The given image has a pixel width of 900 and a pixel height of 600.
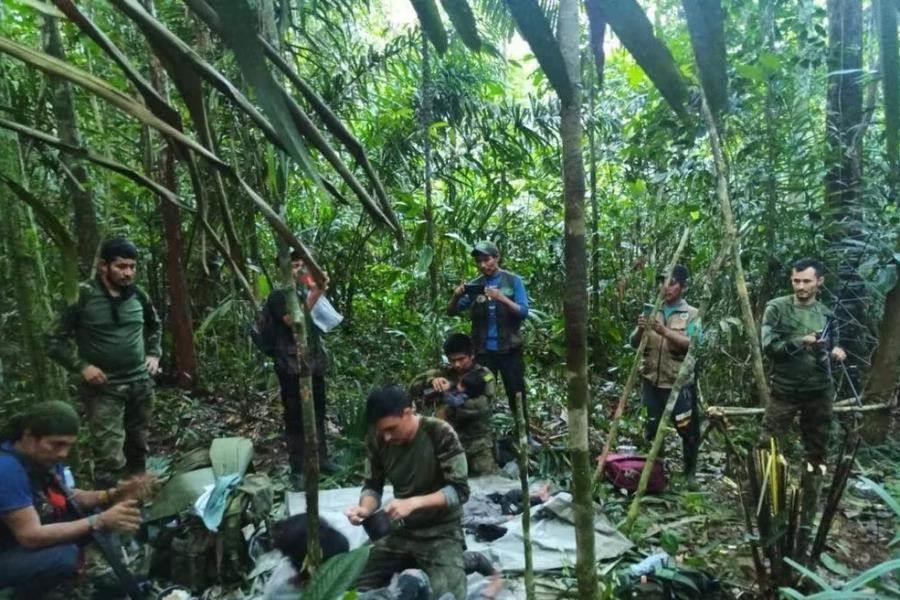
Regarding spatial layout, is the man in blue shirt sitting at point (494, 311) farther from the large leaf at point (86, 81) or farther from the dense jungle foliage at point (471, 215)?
the large leaf at point (86, 81)

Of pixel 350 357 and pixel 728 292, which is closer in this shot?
pixel 728 292

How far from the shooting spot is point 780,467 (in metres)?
2.58

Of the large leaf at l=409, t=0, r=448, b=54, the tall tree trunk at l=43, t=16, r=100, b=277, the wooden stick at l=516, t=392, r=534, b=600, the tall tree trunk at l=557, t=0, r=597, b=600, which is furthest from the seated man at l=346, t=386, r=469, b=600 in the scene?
the large leaf at l=409, t=0, r=448, b=54

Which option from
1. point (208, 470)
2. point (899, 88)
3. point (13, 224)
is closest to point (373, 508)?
point (208, 470)

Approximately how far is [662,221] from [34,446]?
17.9ft

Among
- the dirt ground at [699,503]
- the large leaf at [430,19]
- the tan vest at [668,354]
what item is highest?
the large leaf at [430,19]

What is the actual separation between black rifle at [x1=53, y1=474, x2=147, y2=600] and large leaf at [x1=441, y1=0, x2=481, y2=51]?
2393 mm

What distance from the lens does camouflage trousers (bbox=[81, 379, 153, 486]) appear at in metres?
3.57

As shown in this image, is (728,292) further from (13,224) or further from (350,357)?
(13,224)

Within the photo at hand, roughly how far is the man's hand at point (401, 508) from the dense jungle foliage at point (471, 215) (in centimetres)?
119

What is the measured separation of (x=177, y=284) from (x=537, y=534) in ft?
11.2

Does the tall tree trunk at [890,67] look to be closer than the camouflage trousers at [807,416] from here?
Yes

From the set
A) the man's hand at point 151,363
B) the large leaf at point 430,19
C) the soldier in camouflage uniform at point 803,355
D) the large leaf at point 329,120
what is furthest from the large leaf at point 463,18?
the soldier in camouflage uniform at point 803,355

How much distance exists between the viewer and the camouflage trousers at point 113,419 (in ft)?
11.7
